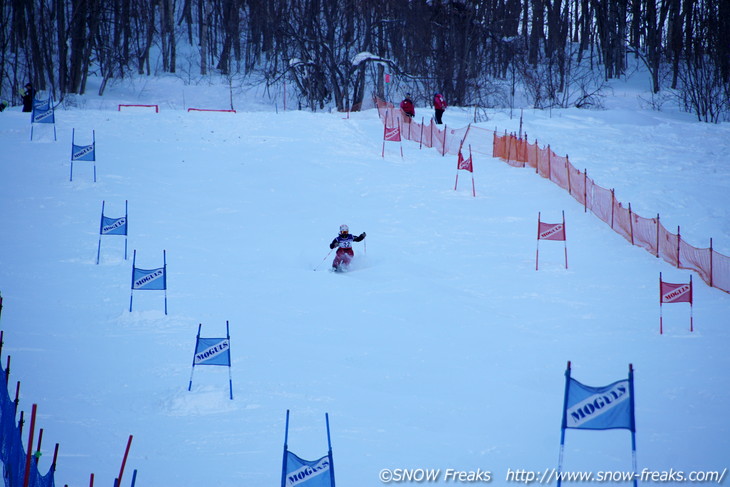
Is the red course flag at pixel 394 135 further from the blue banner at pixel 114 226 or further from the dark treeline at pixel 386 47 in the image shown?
the dark treeline at pixel 386 47

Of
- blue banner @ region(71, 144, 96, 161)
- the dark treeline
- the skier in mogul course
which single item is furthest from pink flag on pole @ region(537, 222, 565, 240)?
the dark treeline

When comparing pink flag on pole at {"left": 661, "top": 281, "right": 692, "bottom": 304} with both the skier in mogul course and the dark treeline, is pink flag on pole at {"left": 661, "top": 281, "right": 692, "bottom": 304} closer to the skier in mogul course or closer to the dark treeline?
the skier in mogul course

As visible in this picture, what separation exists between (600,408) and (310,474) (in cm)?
283

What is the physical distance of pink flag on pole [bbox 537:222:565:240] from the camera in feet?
53.6

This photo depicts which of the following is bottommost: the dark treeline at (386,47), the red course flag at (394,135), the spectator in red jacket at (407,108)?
A: the red course flag at (394,135)

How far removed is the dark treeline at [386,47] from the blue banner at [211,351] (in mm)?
31699

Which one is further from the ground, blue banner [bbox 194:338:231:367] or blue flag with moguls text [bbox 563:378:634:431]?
blue flag with moguls text [bbox 563:378:634:431]

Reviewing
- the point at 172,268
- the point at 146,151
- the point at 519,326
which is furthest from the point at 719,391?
the point at 146,151

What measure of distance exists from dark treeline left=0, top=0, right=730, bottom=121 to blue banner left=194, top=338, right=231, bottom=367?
31699 millimetres

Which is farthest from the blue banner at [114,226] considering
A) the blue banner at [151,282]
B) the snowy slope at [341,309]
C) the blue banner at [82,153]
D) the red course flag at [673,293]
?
the red course flag at [673,293]

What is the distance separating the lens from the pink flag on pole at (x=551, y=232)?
16.3 metres

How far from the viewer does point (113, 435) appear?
889cm

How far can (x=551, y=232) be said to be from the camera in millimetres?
16375

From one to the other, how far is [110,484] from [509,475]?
14.1 feet
